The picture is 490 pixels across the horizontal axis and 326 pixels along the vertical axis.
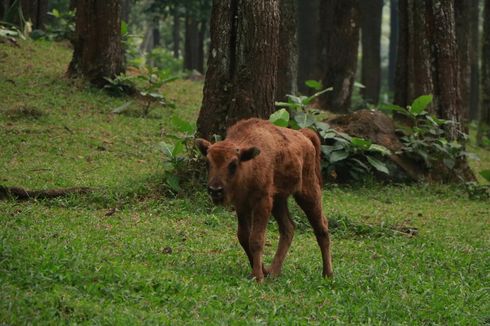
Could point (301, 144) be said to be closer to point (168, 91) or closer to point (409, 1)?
point (409, 1)

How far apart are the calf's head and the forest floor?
0.88m

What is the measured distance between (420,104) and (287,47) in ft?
14.5

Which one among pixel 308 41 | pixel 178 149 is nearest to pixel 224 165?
pixel 178 149

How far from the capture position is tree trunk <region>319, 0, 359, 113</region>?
2261 cm

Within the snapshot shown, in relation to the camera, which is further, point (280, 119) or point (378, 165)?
point (378, 165)

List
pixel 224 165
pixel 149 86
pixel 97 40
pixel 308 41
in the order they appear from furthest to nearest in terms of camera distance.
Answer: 1. pixel 308 41
2. pixel 149 86
3. pixel 97 40
4. pixel 224 165

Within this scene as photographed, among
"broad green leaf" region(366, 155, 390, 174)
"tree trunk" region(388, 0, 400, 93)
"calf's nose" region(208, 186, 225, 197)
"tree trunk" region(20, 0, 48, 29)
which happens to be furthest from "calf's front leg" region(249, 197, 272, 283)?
"tree trunk" region(388, 0, 400, 93)

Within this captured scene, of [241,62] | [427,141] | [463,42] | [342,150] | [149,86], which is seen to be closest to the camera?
[241,62]

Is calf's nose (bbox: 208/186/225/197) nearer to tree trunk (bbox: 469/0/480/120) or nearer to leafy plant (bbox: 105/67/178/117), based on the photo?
leafy plant (bbox: 105/67/178/117)

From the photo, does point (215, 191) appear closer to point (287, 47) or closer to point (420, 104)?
point (420, 104)

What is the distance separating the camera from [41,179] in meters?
12.7

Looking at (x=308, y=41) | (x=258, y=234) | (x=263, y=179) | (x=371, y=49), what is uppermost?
(x=308, y=41)

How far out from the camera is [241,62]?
41.4 feet

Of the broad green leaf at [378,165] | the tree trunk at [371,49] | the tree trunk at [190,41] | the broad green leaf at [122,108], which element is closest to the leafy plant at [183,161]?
the broad green leaf at [378,165]
